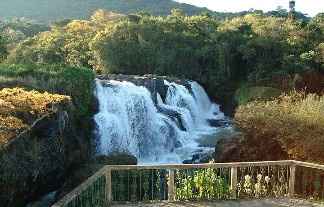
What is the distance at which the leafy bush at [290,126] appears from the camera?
15.0 meters

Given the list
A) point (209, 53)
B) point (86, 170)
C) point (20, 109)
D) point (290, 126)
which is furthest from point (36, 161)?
point (209, 53)

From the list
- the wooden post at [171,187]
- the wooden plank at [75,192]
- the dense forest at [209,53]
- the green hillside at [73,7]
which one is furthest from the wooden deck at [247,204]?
the green hillside at [73,7]

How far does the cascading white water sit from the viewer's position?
21266 mm

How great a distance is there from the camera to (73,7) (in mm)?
94812

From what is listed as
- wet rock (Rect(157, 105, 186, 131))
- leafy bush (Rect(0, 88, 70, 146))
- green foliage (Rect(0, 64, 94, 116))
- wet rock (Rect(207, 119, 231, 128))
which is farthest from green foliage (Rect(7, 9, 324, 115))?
leafy bush (Rect(0, 88, 70, 146))

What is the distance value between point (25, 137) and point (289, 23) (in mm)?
32168

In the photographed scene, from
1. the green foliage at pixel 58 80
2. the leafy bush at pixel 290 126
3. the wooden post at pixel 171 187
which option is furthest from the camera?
the green foliage at pixel 58 80

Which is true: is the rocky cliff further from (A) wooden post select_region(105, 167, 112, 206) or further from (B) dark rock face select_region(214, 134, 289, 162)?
(B) dark rock face select_region(214, 134, 289, 162)

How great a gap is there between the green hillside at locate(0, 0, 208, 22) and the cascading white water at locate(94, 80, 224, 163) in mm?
64112

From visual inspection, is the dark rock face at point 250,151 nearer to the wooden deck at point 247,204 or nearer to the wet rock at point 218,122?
the wooden deck at point 247,204

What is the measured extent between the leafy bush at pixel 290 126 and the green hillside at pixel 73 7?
71.6 meters

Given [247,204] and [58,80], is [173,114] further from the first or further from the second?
[247,204]

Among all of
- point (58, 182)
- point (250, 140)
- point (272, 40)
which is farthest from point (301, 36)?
point (58, 182)

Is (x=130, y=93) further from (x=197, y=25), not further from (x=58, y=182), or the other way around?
(x=197, y=25)
